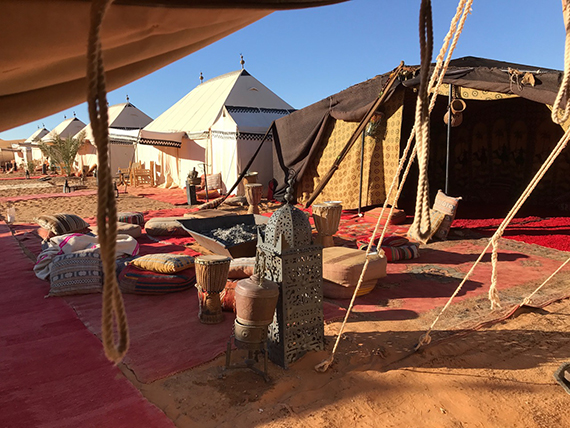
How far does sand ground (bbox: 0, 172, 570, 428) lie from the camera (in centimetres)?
215

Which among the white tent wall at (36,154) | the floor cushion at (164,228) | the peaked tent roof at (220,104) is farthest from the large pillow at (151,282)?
the white tent wall at (36,154)

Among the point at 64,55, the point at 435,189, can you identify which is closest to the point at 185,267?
the point at 64,55

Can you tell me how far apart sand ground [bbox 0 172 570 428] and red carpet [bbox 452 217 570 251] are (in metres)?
3.41

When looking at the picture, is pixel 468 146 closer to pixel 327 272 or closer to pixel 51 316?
pixel 327 272

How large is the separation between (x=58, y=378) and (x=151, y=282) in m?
1.57

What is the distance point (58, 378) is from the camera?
8.43 feet

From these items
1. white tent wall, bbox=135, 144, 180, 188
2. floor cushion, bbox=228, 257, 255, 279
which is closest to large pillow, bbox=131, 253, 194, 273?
floor cushion, bbox=228, 257, 255, 279

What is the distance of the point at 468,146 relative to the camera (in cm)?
1024

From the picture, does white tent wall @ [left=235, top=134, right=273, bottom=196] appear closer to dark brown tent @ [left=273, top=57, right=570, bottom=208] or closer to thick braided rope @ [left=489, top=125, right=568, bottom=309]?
dark brown tent @ [left=273, top=57, right=570, bottom=208]

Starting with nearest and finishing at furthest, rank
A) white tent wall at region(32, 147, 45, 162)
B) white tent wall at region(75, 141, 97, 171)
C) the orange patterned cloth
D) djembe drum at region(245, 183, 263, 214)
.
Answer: the orange patterned cloth, djembe drum at region(245, 183, 263, 214), white tent wall at region(75, 141, 97, 171), white tent wall at region(32, 147, 45, 162)

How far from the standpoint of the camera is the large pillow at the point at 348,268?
12.7 ft

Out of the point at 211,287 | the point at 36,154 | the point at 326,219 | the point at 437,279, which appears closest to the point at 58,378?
the point at 211,287

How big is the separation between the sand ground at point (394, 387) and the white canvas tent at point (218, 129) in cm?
935

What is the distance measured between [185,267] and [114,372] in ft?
5.91
